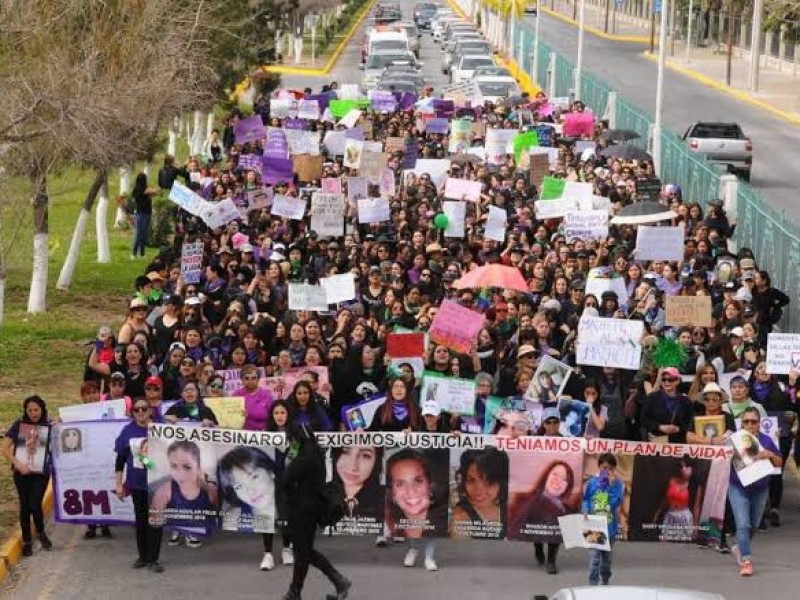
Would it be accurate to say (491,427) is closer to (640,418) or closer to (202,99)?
(640,418)

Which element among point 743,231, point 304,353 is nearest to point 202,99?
point 743,231

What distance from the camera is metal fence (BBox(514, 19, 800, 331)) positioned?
24.7 metres

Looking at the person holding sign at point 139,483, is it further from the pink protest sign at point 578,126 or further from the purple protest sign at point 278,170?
the pink protest sign at point 578,126

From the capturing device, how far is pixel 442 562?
51.0 ft

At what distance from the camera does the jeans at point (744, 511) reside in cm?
1514

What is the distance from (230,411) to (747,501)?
13.4 feet

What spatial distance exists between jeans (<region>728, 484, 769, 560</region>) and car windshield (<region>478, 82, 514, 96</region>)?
38.8 m

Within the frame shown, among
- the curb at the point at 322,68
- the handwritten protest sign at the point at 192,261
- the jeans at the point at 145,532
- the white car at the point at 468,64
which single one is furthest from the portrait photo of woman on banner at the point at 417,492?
the white car at the point at 468,64

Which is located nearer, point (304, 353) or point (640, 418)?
point (640, 418)

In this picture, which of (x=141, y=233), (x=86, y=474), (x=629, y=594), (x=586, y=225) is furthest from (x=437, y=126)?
(x=629, y=594)

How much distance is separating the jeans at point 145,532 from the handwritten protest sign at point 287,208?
11.7m

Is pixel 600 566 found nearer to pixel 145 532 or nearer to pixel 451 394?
pixel 451 394

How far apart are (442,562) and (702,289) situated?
6.32 metres

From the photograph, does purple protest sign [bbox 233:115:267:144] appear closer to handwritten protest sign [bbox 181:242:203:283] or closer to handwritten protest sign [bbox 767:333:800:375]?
handwritten protest sign [bbox 181:242:203:283]
